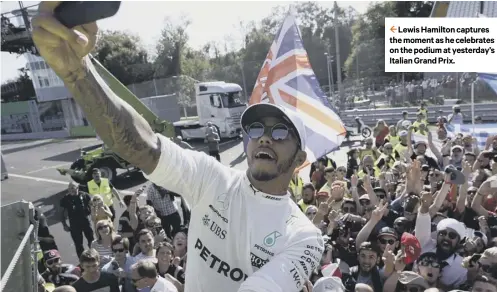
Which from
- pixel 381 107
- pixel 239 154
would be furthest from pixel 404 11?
pixel 239 154

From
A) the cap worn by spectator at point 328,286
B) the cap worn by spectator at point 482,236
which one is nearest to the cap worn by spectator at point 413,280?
the cap worn by spectator at point 482,236

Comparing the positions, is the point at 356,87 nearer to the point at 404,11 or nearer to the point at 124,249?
the point at 404,11

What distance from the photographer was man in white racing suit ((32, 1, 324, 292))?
1.38 m

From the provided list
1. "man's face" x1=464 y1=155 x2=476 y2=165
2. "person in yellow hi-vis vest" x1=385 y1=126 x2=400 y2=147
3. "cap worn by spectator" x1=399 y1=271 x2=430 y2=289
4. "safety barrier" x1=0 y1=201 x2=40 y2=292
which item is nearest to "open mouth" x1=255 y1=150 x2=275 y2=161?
"safety barrier" x1=0 y1=201 x2=40 y2=292

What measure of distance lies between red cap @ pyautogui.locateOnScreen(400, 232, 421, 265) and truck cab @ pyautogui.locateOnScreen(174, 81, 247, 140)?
16.0 meters

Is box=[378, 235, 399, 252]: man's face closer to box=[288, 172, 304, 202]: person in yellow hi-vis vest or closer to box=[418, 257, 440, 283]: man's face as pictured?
box=[418, 257, 440, 283]: man's face

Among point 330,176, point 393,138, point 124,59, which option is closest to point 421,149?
point 393,138

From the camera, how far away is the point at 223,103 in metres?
20.0

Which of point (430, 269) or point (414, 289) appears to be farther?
point (430, 269)

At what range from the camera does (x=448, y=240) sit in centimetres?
405

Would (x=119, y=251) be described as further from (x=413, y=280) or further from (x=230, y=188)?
(x=230, y=188)

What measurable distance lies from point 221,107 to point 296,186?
14.6 m

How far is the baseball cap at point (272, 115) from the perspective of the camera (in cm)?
187

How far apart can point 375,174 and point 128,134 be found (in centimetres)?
634
